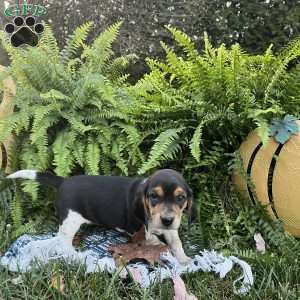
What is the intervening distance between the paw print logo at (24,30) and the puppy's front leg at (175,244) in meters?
3.24

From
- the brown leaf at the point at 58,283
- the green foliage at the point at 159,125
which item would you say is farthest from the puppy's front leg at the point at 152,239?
the brown leaf at the point at 58,283

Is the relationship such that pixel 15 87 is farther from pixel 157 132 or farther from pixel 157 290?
pixel 157 290

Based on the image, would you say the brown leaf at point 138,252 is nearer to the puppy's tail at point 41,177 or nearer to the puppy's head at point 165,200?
the puppy's head at point 165,200

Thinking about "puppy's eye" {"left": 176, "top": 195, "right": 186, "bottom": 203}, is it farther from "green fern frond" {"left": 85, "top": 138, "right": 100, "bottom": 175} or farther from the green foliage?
"green fern frond" {"left": 85, "top": 138, "right": 100, "bottom": 175}

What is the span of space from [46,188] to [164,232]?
4.08ft

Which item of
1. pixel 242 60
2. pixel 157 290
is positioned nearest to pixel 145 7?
pixel 242 60

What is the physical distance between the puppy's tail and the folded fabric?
45 centimetres

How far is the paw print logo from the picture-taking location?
20.7ft

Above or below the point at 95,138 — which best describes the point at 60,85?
above

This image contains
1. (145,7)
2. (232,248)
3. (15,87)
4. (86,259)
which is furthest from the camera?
(145,7)

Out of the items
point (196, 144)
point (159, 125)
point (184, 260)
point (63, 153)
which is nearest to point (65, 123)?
point (63, 153)

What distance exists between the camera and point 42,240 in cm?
434

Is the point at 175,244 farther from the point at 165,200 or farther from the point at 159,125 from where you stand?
the point at 159,125

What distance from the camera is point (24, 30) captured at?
6531mm
